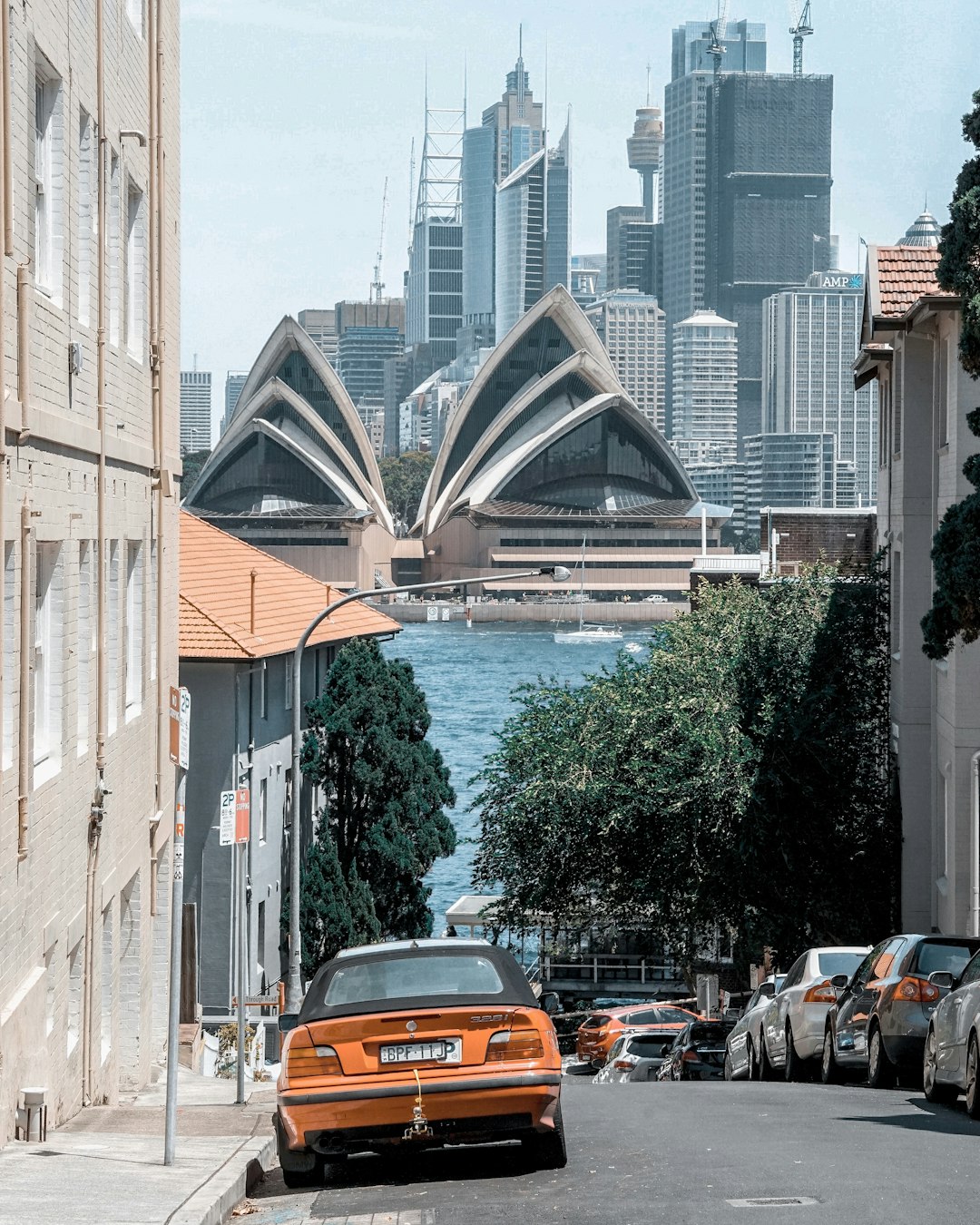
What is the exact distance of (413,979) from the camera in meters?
9.62

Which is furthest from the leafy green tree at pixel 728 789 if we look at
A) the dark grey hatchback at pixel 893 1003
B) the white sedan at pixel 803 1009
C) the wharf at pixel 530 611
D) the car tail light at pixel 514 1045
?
the wharf at pixel 530 611

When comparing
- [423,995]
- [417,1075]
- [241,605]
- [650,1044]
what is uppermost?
[241,605]

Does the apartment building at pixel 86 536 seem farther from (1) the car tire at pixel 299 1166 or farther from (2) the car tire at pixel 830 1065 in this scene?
(2) the car tire at pixel 830 1065

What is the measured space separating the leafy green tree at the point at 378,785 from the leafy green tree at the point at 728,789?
511cm

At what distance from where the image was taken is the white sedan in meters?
16.3

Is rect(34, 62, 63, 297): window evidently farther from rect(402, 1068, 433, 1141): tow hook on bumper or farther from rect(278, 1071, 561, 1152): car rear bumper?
rect(402, 1068, 433, 1141): tow hook on bumper

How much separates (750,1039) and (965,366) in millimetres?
7308

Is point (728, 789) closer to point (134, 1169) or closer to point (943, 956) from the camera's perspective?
point (943, 956)

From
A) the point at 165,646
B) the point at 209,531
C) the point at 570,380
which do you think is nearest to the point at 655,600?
the point at 570,380

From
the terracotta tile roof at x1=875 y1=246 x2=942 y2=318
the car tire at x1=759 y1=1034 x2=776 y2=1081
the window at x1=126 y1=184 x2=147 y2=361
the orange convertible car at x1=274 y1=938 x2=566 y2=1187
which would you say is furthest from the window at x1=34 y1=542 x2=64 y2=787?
the terracotta tile roof at x1=875 y1=246 x2=942 y2=318

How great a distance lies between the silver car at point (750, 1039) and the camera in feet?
60.4

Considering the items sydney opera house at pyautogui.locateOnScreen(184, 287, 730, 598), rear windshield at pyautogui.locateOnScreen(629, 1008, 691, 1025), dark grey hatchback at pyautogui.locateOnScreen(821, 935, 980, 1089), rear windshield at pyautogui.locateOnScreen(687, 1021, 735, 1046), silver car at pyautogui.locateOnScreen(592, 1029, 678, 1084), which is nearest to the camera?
dark grey hatchback at pyautogui.locateOnScreen(821, 935, 980, 1089)

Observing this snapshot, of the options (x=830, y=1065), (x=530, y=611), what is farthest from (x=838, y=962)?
(x=530, y=611)

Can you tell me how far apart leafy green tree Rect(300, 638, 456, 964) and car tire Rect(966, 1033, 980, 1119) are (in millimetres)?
24062
